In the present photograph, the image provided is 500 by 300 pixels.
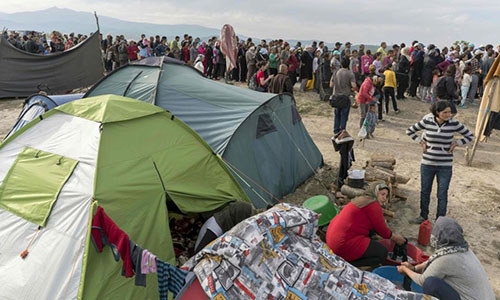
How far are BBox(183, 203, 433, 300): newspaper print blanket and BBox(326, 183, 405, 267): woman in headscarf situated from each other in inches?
27.9

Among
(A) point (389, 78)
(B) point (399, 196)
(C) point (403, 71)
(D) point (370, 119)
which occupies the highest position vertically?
(C) point (403, 71)

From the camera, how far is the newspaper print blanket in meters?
2.87

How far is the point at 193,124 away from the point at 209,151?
113cm

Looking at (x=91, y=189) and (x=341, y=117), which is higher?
(x=341, y=117)

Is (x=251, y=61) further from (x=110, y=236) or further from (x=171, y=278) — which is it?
(x=171, y=278)

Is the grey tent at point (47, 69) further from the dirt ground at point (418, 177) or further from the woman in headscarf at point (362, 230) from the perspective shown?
the woman in headscarf at point (362, 230)

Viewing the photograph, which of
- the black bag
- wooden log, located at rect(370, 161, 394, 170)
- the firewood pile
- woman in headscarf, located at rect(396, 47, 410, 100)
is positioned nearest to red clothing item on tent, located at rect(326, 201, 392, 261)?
the firewood pile

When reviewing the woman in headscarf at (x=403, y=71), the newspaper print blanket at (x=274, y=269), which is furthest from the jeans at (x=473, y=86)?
the newspaper print blanket at (x=274, y=269)

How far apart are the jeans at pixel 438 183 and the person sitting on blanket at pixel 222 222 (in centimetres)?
270

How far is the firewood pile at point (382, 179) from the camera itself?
569cm

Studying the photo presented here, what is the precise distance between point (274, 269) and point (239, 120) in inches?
115

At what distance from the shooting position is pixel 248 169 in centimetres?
556

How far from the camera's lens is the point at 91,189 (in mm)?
3570

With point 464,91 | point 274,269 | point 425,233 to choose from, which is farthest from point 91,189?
point 464,91
